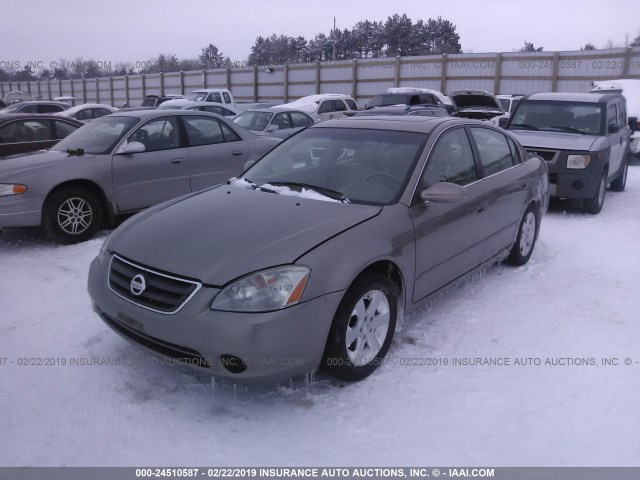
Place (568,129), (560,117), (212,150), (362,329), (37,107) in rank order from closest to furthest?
(362,329), (212,150), (568,129), (560,117), (37,107)

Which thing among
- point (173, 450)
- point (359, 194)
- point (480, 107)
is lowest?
point (173, 450)

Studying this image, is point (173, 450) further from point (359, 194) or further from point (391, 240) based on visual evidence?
point (359, 194)

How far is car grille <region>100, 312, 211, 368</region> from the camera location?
2842 mm

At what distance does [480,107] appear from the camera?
19062 millimetres

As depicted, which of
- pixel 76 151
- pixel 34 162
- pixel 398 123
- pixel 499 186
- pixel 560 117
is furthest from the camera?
pixel 560 117

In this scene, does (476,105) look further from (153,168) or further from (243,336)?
(243,336)

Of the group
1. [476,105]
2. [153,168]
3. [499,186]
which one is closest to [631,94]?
[476,105]

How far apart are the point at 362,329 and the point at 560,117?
6.95 meters

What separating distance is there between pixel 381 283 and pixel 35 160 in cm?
480

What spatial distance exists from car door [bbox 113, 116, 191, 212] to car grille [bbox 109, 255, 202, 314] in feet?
11.6

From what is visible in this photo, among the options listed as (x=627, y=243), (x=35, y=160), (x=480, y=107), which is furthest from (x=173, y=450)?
(x=480, y=107)

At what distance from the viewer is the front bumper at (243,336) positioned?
275 centimetres

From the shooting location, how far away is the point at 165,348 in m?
2.96

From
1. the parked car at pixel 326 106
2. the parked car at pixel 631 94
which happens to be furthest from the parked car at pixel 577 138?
the parked car at pixel 326 106
